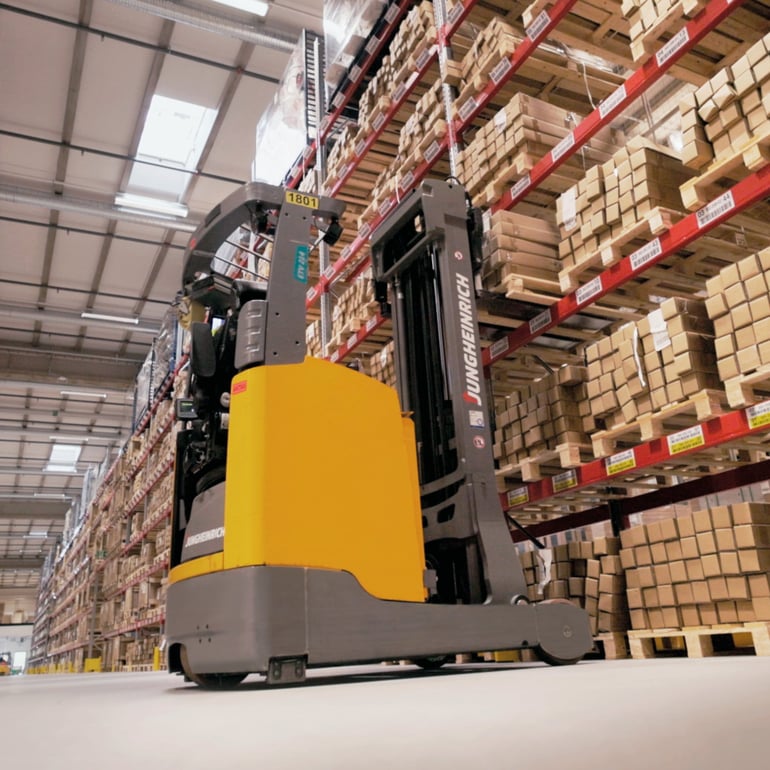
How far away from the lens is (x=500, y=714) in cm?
154

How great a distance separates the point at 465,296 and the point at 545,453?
104cm

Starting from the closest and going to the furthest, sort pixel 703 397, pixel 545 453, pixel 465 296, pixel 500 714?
pixel 500 714, pixel 703 397, pixel 465 296, pixel 545 453

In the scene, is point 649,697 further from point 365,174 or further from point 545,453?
point 365,174

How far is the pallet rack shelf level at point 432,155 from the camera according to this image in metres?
4.42

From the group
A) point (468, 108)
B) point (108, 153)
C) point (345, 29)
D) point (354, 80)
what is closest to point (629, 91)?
point (468, 108)

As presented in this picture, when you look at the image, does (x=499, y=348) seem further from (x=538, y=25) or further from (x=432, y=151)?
(x=538, y=25)

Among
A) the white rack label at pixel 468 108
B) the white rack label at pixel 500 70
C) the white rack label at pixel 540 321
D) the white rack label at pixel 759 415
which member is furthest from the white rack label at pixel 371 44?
the white rack label at pixel 759 415

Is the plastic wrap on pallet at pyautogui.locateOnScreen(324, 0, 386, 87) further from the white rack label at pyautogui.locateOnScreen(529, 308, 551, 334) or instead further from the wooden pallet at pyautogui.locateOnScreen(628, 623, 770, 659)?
the wooden pallet at pyautogui.locateOnScreen(628, 623, 770, 659)

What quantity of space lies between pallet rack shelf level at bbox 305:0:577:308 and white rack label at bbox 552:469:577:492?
2.20 metres

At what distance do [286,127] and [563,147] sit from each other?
5003 mm

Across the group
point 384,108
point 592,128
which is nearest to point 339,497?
point 592,128

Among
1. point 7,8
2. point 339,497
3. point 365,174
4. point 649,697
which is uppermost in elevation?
point 7,8

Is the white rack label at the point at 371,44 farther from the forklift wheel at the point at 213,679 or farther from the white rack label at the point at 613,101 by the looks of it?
the forklift wheel at the point at 213,679

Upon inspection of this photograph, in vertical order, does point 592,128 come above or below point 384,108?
below
